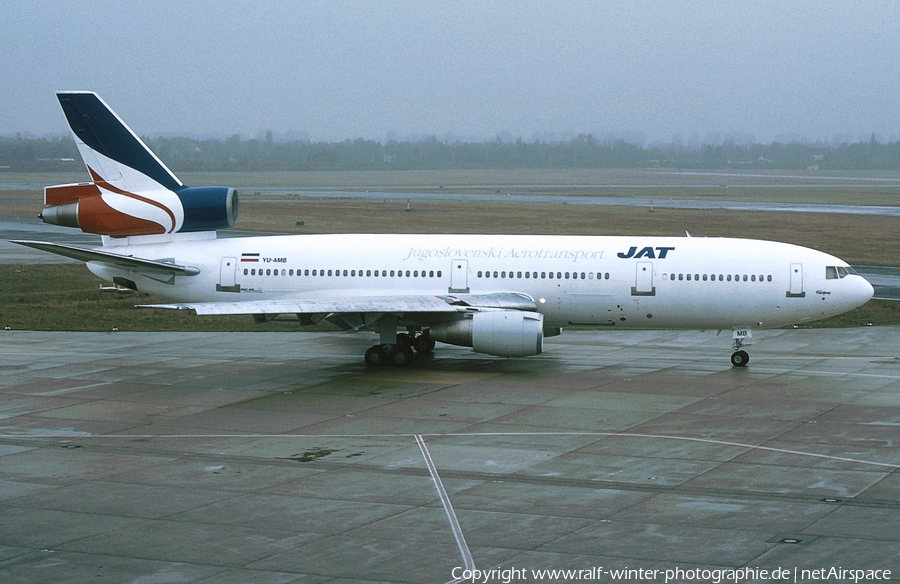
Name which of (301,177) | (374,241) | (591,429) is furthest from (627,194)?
(591,429)

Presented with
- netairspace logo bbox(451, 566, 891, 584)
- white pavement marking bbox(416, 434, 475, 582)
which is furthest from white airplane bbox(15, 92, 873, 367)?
netairspace logo bbox(451, 566, 891, 584)

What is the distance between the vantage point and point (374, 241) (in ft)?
115

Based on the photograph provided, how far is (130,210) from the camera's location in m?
34.8

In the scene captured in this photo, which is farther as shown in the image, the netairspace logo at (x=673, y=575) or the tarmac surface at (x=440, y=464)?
the tarmac surface at (x=440, y=464)

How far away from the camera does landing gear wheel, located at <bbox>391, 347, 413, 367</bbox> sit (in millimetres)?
33719

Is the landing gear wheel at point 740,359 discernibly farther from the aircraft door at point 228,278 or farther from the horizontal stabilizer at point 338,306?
the aircraft door at point 228,278

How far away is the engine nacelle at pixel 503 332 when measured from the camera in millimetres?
A: 31531

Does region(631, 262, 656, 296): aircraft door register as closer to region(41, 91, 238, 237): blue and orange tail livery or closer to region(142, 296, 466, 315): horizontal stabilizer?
region(142, 296, 466, 315): horizontal stabilizer

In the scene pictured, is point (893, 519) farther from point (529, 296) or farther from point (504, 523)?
point (529, 296)

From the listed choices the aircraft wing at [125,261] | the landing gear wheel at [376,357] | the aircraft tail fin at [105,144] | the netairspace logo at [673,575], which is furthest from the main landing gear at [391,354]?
the netairspace logo at [673,575]

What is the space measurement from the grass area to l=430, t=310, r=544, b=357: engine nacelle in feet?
42.0

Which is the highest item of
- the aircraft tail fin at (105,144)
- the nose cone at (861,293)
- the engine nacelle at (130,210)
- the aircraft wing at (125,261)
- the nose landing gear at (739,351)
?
the aircraft tail fin at (105,144)

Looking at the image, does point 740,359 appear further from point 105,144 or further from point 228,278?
point 105,144

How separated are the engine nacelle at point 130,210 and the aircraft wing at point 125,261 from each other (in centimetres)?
138
